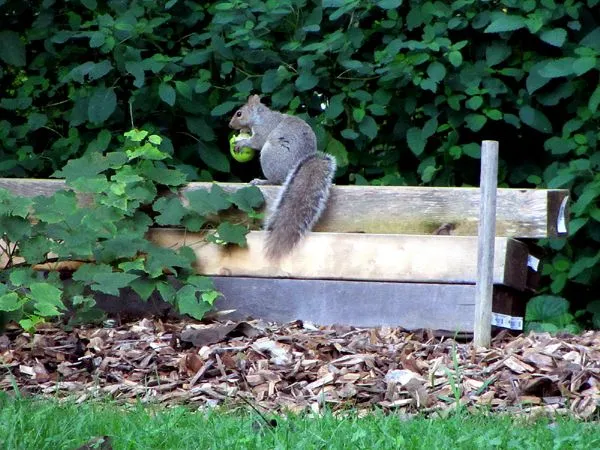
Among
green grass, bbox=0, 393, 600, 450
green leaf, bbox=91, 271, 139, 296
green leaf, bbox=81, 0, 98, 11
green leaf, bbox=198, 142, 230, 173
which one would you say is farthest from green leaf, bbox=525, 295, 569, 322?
green leaf, bbox=81, 0, 98, 11

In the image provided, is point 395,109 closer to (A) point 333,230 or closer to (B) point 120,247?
(A) point 333,230

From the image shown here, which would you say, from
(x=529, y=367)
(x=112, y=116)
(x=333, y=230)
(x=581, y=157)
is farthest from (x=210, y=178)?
(x=529, y=367)

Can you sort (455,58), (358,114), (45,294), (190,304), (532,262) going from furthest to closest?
(358,114)
(455,58)
(532,262)
(190,304)
(45,294)

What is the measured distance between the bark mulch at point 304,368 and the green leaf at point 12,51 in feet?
6.72

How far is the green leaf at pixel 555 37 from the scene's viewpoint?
17.3 ft

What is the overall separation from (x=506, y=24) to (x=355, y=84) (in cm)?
96

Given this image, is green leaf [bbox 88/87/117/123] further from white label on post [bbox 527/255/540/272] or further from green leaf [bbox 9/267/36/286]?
white label on post [bbox 527/255/540/272]

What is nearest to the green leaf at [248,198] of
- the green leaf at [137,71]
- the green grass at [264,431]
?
the green leaf at [137,71]

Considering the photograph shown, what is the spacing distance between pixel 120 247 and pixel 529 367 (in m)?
1.99

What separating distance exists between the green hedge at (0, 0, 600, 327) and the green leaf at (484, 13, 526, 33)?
0.01m

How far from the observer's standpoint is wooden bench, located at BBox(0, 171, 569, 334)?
15.2 ft

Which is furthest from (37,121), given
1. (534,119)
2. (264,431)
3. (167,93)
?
(264,431)

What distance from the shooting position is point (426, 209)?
16.1 ft

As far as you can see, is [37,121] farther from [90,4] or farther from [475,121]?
[475,121]
